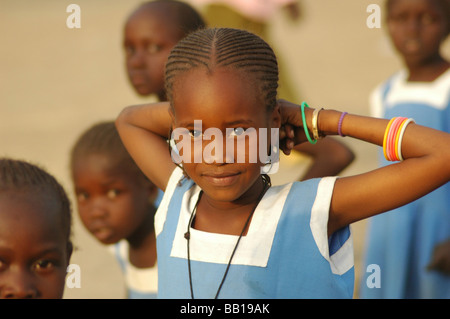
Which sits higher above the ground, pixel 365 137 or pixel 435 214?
pixel 365 137

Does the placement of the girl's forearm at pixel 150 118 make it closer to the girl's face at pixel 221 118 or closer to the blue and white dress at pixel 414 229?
the girl's face at pixel 221 118

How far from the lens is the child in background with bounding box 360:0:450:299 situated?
3.71 m

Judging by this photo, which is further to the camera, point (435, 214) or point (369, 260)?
point (369, 260)

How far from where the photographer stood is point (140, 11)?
353 cm

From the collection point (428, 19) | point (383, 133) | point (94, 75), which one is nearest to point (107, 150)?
point (383, 133)

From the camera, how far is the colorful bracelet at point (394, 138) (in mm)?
2049

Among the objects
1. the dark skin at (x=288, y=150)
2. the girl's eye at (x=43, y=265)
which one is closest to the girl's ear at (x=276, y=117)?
the dark skin at (x=288, y=150)

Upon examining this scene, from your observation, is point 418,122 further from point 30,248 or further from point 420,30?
point 30,248

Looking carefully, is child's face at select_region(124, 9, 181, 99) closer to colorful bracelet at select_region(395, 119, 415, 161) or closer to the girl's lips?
the girl's lips

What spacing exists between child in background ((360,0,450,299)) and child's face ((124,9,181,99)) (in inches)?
47.5

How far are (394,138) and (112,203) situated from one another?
1.46 metres
